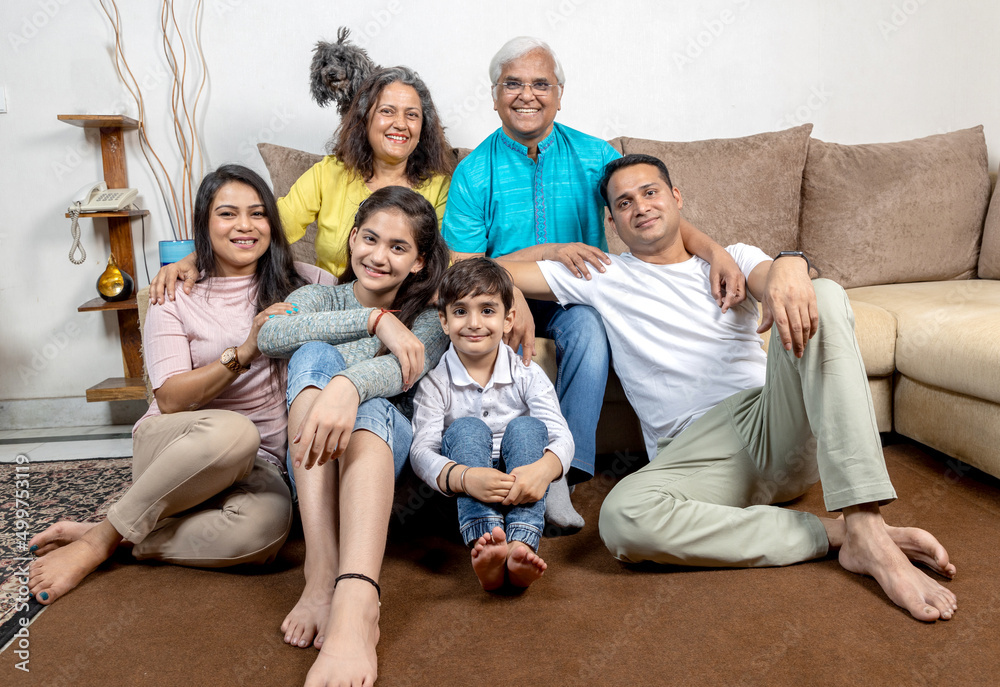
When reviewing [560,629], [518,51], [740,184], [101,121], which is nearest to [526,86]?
[518,51]

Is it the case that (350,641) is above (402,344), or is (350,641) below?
below

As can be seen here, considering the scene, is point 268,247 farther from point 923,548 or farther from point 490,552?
point 923,548

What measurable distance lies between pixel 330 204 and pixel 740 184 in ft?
4.35

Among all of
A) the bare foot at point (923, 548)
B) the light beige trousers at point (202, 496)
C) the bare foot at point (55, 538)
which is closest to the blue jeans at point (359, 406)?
the light beige trousers at point (202, 496)

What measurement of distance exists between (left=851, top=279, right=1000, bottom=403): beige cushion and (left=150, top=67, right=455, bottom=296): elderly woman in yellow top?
1324mm

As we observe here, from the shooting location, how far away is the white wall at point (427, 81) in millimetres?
2385

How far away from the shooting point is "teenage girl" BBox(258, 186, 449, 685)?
1.05 metres

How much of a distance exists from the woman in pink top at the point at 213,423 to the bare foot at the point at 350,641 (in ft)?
1.25

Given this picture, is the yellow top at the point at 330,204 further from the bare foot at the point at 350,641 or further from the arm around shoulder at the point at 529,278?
the bare foot at the point at 350,641

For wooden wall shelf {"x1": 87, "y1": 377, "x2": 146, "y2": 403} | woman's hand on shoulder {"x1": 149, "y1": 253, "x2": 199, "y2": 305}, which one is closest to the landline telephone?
wooden wall shelf {"x1": 87, "y1": 377, "x2": 146, "y2": 403}

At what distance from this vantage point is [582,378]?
1581 millimetres

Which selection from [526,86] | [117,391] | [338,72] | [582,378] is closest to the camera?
[582,378]

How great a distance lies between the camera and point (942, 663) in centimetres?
100

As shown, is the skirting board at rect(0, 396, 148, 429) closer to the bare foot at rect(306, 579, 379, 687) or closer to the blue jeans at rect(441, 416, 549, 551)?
the blue jeans at rect(441, 416, 549, 551)
